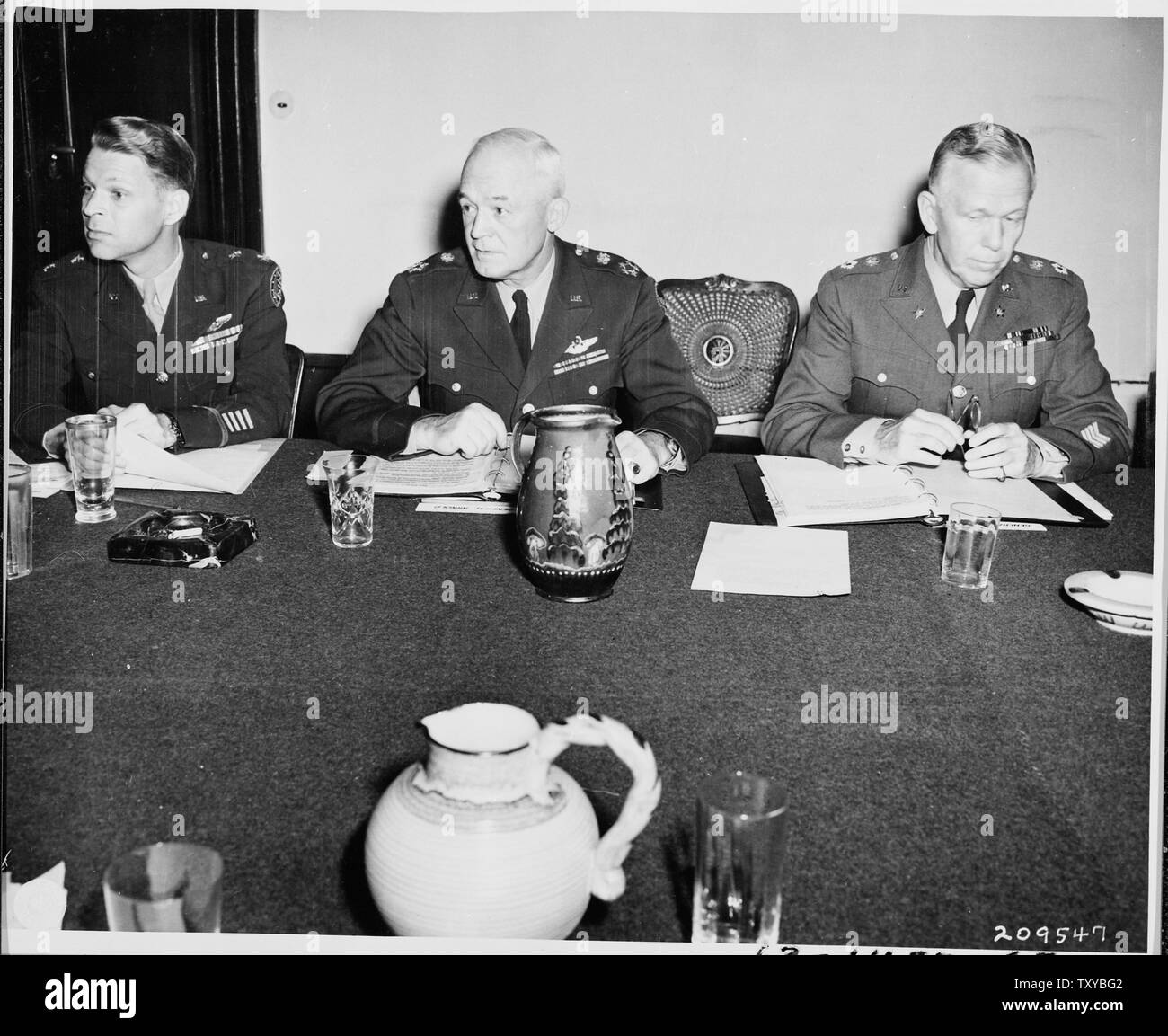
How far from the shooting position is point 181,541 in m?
1.12

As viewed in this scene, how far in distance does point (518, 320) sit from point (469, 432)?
646 mm

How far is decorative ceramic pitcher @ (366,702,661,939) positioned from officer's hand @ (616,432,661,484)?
88 centimetres

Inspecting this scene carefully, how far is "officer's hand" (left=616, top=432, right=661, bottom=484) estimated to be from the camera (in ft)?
4.61

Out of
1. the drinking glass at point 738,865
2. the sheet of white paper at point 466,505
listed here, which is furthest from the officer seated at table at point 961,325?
the drinking glass at point 738,865

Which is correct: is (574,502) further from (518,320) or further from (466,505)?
(518,320)

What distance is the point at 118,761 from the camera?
751 millimetres

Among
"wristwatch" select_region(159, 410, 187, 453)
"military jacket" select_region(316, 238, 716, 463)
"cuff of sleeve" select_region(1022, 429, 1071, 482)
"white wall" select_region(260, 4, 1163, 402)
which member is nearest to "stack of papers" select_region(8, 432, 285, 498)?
"wristwatch" select_region(159, 410, 187, 453)

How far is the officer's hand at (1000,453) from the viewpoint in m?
1.43

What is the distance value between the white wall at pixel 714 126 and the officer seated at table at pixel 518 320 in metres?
0.83

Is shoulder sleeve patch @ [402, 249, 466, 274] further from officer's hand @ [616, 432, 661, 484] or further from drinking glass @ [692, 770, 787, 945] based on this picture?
drinking glass @ [692, 770, 787, 945]
